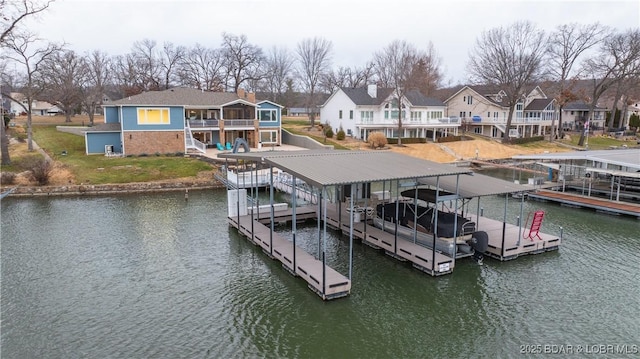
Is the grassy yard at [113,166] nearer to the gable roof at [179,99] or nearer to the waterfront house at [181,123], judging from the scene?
the waterfront house at [181,123]

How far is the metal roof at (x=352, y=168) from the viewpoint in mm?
15666

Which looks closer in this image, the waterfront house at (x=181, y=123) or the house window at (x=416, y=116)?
the waterfront house at (x=181, y=123)

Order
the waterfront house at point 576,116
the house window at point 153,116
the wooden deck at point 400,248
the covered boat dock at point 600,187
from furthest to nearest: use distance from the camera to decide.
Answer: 1. the waterfront house at point 576,116
2. the house window at point 153,116
3. the covered boat dock at point 600,187
4. the wooden deck at point 400,248

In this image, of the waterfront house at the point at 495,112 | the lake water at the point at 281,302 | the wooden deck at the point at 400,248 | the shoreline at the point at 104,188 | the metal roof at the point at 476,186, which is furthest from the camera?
the waterfront house at the point at 495,112

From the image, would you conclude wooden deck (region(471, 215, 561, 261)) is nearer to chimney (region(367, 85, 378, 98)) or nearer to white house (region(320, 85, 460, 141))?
white house (region(320, 85, 460, 141))

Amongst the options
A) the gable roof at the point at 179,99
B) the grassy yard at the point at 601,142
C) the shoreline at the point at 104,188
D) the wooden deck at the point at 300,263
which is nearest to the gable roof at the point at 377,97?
the gable roof at the point at 179,99

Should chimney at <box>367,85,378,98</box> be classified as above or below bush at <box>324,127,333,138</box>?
above

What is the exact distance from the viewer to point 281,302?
49.0 ft

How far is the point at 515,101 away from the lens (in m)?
60.4

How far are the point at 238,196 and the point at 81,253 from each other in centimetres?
774

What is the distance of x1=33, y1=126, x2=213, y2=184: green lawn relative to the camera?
115 feet

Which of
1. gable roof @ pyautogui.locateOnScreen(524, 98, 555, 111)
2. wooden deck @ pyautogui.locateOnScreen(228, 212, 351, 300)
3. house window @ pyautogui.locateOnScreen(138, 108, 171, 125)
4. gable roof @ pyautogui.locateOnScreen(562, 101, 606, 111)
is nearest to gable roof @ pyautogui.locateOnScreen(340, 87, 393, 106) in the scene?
house window @ pyautogui.locateOnScreen(138, 108, 171, 125)

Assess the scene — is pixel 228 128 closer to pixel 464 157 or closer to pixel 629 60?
pixel 464 157

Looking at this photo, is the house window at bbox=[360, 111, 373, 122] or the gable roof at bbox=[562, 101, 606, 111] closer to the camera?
the house window at bbox=[360, 111, 373, 122]
